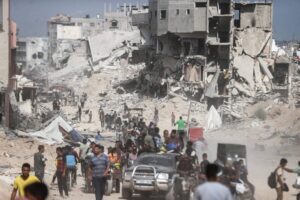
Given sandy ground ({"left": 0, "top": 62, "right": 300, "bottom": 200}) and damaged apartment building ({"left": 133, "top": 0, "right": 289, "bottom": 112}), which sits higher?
damaged apartment building ({"left": 133, "top": 0, "right": 289, "bottom": 112})

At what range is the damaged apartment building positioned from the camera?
205 feet

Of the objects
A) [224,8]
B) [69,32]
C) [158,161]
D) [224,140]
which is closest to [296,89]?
[224,8]

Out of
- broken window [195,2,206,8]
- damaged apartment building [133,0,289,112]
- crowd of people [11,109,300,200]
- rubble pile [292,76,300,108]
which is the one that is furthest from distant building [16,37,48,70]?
crowd of people [11,109,300,200]

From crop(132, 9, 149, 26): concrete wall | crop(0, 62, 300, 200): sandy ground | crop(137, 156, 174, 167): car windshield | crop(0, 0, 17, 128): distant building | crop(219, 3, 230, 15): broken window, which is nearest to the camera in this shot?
crop(137, 156, 174, 167): car windshield

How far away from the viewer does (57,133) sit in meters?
31.6

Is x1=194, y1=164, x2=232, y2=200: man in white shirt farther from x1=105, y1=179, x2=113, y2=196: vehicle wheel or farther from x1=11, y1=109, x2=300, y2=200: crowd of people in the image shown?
x1=105, y1=179, x2=113, y2=196: vehicle wheel

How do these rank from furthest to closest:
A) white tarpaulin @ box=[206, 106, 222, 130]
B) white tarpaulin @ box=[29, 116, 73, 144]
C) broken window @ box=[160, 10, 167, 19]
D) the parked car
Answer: broken window @ box=[160, 10, 167, 19]
white tarpaulin @ box=[206, 106, 222, 130]
white tarpaulin @ box=[29, 116, 73, 144]
the parked car

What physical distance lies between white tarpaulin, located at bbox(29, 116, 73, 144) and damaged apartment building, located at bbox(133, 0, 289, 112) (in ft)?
96.7

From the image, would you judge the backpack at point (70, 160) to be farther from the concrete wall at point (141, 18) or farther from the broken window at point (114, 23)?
the broken window at point (114, 23)

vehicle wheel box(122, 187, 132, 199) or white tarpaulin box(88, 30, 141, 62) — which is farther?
white tarpaulin box(88, 30, 141, 62)

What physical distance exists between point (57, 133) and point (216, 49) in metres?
35.4

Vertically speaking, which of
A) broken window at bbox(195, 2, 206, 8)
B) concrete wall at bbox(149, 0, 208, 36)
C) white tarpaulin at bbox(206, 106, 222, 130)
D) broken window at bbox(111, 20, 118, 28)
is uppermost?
broken window at bbox(111, 20, 118, 28)

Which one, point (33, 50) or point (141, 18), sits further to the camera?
point (33, 50)

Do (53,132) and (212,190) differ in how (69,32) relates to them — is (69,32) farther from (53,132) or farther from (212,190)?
(212,190)
